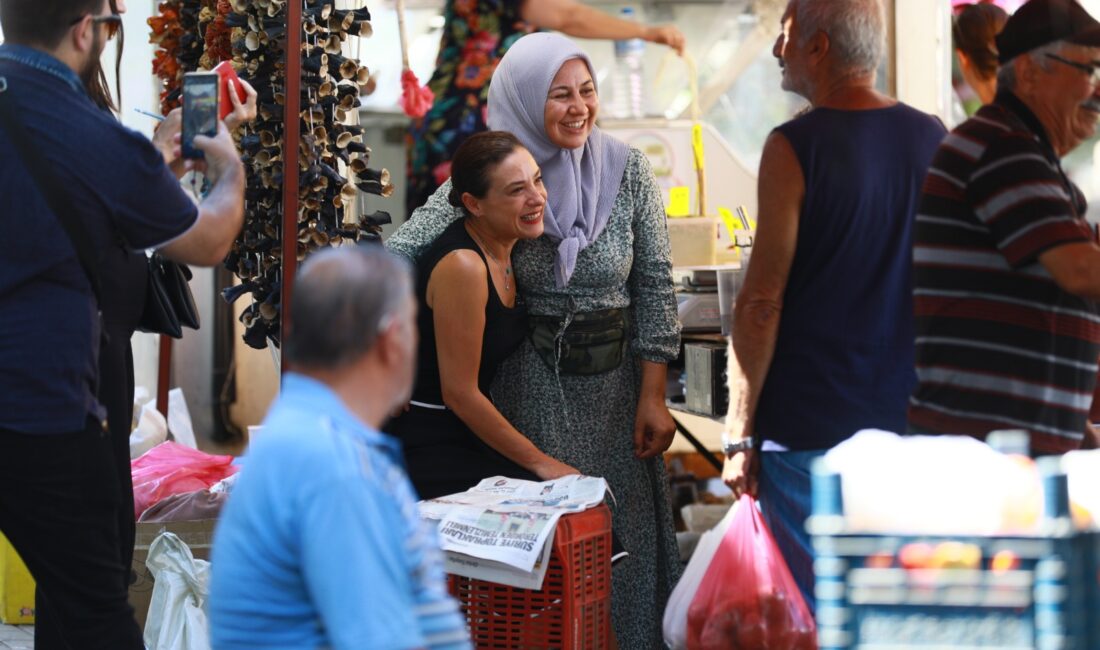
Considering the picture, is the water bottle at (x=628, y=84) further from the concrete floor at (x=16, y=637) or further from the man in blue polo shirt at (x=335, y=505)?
the man in blue polo shirt at (x=335, y=505)

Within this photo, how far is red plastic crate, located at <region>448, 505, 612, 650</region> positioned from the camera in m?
2.82

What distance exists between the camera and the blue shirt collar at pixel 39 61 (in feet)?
7.47

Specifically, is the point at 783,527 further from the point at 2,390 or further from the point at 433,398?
the point at 2,390

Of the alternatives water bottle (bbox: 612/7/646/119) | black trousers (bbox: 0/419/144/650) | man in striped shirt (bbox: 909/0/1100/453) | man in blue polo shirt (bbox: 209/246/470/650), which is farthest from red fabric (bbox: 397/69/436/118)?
water bottle (bbox: 612/7/646/119)

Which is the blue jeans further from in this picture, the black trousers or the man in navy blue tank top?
the black trousers

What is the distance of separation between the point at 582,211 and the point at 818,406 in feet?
3.71

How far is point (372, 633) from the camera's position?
1526 mm

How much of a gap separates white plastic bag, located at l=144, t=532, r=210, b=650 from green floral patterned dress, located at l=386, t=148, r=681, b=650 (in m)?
0.89

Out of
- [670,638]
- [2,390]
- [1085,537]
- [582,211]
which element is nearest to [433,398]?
[582,211]

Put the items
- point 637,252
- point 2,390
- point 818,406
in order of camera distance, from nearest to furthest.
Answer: point 2,390, point 818,406, point 637,252

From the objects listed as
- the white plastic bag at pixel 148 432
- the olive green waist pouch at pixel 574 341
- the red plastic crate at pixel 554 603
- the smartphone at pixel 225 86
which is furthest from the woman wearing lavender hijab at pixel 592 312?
the white plastic bag at pixel 148 432

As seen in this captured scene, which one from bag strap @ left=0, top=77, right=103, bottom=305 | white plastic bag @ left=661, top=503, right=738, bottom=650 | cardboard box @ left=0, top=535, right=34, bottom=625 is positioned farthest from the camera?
cardboard box @ left=0, top=535, right=34, bottom=625

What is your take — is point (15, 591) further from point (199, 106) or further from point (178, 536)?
point (199, 106)

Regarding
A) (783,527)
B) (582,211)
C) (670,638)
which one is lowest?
(670,638)
